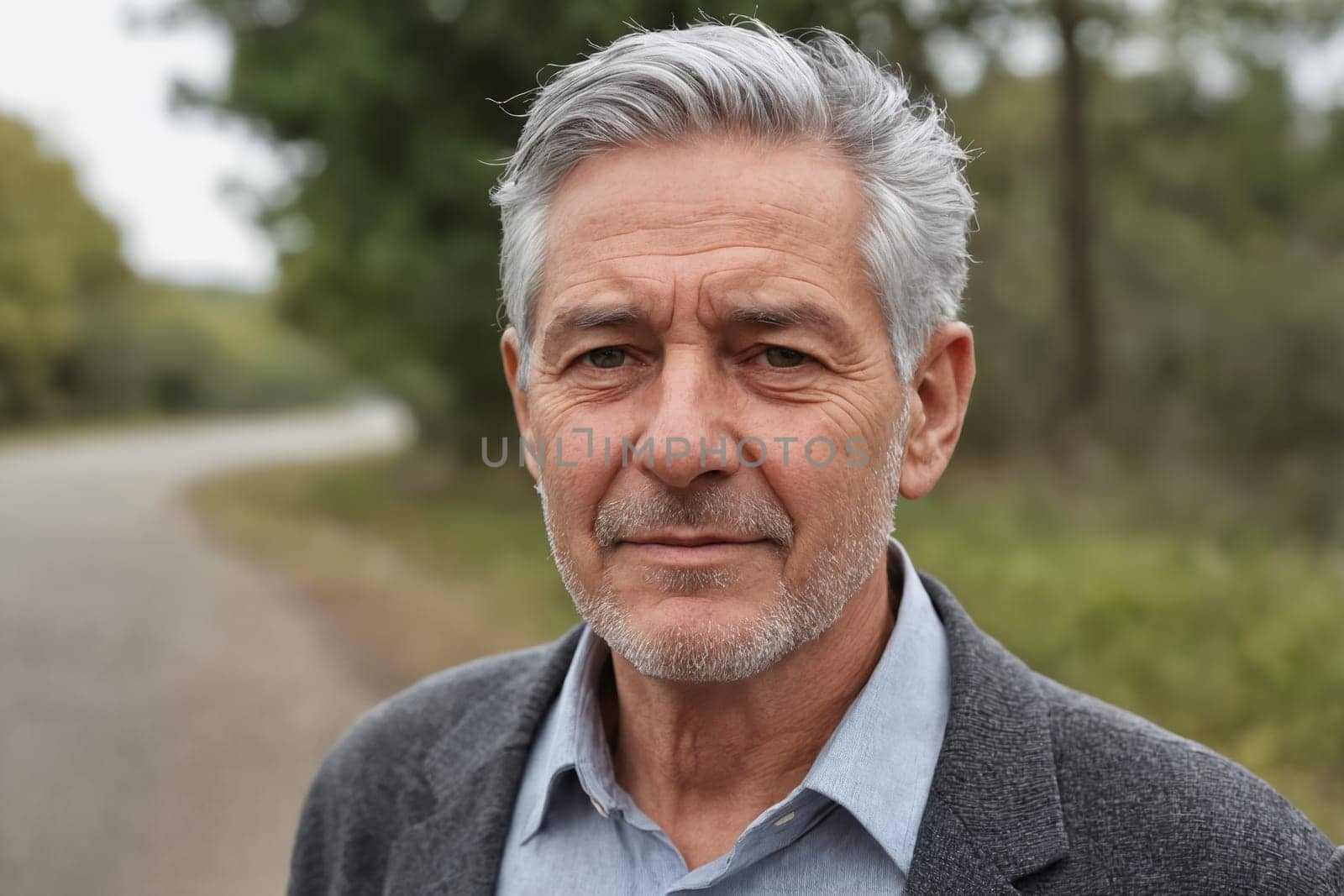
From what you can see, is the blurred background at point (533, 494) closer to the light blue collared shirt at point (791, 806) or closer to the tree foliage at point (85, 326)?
the light blue collared shirt at point (791, 806)

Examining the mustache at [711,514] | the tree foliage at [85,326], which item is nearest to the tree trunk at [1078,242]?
the mustache at [711,514]

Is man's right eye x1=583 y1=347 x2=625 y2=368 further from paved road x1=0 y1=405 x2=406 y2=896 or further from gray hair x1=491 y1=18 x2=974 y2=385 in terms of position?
paved road x1=0 y1=405 x2=406 y2=896

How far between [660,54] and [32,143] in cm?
4115

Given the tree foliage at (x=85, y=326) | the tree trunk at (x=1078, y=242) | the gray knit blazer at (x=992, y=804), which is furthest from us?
the tree foliage at (x=85, y=326)

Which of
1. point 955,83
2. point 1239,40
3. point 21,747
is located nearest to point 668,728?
point 21,747

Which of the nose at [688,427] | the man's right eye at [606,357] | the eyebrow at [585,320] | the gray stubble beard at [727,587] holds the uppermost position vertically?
the eyebrow at [585,320]

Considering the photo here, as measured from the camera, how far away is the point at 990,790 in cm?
165

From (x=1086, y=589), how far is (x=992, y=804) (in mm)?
4988

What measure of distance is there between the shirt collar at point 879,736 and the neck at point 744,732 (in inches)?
2.9

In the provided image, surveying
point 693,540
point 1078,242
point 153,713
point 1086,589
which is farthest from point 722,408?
point 1078,242

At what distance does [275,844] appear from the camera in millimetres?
4828

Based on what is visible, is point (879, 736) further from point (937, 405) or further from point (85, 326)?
point (85, 326)

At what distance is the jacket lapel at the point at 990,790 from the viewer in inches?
61.5

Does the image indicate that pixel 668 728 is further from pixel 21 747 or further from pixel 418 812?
pixel 21 747
